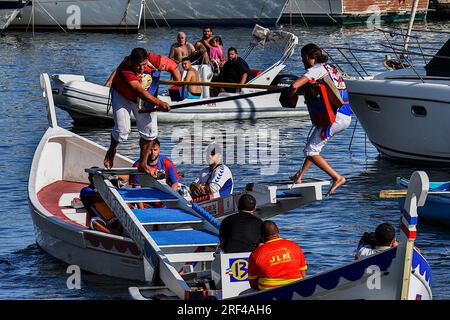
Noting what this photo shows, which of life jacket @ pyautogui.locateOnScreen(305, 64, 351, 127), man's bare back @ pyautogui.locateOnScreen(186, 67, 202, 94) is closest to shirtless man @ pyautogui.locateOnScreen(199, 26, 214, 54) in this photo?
man's bare back @ pyautogui.locateOnScreen(186, 67, 202, 94)

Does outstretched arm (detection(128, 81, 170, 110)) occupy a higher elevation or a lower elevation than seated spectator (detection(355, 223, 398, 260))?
higher

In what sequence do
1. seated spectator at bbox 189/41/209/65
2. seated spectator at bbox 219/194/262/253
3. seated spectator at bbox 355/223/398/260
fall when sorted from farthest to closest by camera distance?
seated spectator at bbox 189/41/209/65
seated spectator at bbox 355/223/398/260
seated spectator at bbox 219/194/262/253

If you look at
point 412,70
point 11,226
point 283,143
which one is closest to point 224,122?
point 283,143

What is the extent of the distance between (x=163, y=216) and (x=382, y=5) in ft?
140

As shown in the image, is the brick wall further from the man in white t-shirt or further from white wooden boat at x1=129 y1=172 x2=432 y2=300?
white wooden boat at x1=129 y1=172 x2=432 y2=300

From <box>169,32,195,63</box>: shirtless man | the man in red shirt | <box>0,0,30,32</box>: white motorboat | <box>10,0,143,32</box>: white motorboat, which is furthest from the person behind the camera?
<box>10,0,143,32</box>: white motorboat

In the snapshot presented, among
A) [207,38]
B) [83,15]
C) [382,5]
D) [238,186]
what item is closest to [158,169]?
[238,186]

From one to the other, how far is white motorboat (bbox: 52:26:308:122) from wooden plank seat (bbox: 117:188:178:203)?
9641 millimetres

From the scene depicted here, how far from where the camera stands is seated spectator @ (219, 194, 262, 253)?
1345cm

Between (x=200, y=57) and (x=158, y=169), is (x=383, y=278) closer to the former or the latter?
(x=158, y=169)

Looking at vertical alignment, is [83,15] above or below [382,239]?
below

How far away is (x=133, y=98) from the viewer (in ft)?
55.7
